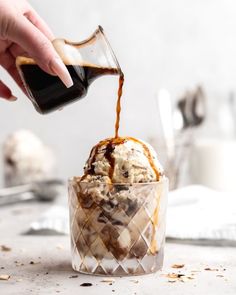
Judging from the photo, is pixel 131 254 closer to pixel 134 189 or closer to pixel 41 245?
pixel 134 189

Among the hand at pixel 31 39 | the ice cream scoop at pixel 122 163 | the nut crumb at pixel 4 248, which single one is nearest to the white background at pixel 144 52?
the nut crumb at pixel 4 248

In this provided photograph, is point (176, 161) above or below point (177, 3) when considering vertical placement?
below

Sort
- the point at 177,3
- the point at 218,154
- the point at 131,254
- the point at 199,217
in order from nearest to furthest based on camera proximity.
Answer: the point at 131,254 < the point at 199,217 < the point at 218,154 < the point at 177,3

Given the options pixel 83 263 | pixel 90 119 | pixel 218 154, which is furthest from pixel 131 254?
pixel 90 119

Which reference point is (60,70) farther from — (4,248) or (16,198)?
(16,198)

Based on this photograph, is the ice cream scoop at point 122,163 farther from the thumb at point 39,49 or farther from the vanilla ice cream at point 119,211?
the thumb at point 39,49

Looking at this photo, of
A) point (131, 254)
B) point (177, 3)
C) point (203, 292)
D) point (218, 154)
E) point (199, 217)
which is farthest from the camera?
point (177, 3)

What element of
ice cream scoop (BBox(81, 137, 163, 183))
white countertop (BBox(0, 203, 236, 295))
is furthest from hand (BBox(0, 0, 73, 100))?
white countertop (BBox(0, 203, 236, 295))
